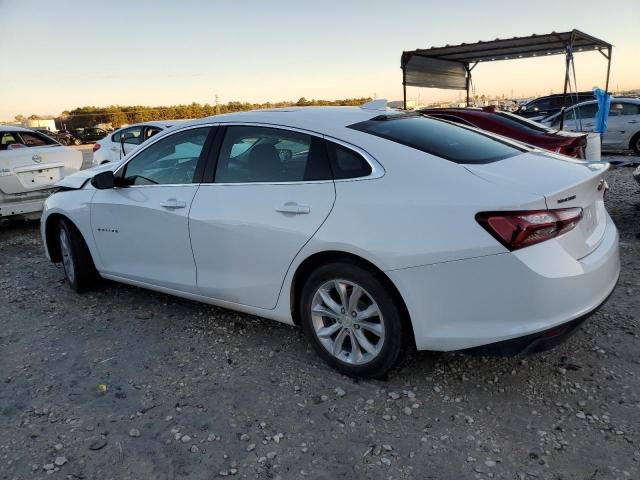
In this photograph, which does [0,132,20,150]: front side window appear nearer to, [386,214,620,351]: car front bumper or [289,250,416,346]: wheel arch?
[289,250,416,346]: wheel arch

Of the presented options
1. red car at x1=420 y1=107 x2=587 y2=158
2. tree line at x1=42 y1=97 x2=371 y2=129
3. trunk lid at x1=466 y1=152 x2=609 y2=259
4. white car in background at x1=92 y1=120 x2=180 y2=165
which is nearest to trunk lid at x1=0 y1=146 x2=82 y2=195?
white car in background at x1=92 y1=120 x2=180 y2=165

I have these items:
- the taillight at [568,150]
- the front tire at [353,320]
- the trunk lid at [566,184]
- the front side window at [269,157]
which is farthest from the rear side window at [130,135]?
the trunk lid at [566,184]

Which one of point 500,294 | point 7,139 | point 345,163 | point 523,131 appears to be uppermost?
point 7,139

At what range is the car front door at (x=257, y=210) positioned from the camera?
9.75 feet

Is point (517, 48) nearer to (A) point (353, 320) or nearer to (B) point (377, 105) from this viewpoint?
(B) point (377, 105)

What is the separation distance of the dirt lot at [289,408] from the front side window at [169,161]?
114 cm

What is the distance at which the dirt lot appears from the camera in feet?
7.73

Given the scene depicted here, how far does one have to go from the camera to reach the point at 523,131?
6.44 metres

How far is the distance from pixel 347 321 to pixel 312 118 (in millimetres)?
1286

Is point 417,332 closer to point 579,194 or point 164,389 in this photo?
point 579,194

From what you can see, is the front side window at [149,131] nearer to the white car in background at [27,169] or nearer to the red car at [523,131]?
the white car in background at [27,169]

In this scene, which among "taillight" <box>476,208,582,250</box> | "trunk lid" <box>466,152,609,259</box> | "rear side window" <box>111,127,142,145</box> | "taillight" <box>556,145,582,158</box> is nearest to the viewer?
"taillight" <box>476,208,582,250</box>

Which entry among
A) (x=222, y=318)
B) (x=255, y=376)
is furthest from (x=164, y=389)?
(x=222, y=318)

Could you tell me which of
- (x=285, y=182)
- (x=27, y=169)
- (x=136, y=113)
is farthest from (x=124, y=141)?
(x=136, y=113)
